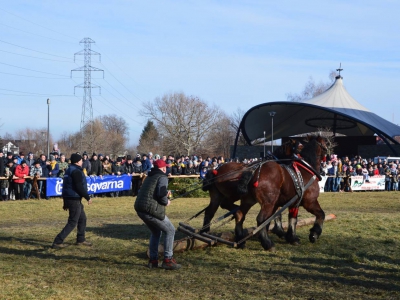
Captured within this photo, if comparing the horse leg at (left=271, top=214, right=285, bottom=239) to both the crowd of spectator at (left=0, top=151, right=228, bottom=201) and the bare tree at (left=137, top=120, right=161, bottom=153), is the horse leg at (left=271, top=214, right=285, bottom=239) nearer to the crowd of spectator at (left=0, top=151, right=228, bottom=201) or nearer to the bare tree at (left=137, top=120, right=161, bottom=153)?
the crowd of spectator at (left=0, top=151, right=228, bottom=201)

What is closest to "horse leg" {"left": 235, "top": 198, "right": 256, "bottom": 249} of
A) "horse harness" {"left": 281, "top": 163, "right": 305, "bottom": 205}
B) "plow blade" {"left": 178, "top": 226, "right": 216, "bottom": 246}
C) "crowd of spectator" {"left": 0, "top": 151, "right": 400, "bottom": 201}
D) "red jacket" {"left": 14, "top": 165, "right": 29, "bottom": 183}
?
"plow blade" {"left": 178, "top": 226, "right": 216, "bottom": 246}

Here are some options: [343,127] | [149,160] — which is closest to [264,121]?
[343,127]

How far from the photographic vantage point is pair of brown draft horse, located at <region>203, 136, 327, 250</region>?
10.6m

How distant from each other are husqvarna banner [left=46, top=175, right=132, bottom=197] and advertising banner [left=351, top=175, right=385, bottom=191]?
44.0ft

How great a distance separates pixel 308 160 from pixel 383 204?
11636mm

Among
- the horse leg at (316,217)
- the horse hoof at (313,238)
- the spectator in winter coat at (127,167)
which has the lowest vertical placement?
the horse hoof at (313,238)

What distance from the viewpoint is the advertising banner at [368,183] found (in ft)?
102

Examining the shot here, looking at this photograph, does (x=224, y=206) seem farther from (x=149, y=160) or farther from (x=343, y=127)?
(x=343, y=127)

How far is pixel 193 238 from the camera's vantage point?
1042 cm

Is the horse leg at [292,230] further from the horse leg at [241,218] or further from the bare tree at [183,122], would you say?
the bare tree at [183,122]

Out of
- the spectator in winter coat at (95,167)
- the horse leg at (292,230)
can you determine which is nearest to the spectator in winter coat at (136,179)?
the spectator in winter coat at (95,167)

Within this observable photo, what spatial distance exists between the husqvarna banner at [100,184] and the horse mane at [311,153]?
468 inches

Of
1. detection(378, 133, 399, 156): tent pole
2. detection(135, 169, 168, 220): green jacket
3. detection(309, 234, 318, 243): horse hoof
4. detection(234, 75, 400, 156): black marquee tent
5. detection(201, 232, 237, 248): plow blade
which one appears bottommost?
detection(309, 234, 318, 243): horse hoof

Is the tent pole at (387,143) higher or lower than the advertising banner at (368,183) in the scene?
higher
